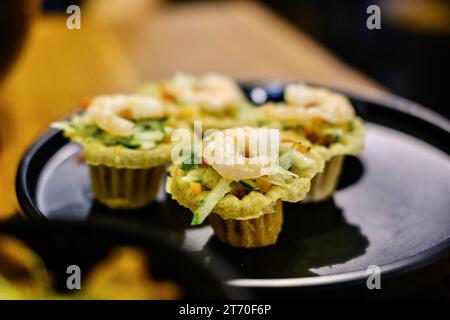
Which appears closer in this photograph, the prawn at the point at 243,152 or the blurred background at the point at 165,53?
the prawn at the point at 243,152

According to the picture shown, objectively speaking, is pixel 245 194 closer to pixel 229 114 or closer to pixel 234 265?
pixel 234 265

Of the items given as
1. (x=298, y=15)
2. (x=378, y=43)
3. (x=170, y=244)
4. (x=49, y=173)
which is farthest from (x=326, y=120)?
(x=298, y=15)

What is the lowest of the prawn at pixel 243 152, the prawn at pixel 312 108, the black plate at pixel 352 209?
the black plate at pixel 352 209

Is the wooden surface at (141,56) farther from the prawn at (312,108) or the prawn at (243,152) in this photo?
the prawn at (243,152)

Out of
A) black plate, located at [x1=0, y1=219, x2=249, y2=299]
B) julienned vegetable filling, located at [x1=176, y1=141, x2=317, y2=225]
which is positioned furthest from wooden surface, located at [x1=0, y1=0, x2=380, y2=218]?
black plate, located at [x1=0, y1=219, x2=249, y2=299]

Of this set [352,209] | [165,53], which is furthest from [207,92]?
Answer: [165,53]

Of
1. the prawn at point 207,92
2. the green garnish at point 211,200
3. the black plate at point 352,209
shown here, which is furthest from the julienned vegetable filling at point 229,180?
the prawn at point 207,92

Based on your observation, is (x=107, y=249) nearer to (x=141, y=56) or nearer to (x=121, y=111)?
(x=121, y=111)

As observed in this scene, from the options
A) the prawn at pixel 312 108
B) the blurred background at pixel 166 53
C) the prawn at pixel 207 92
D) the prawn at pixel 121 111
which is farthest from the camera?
the blurred background at pixel 166 53
